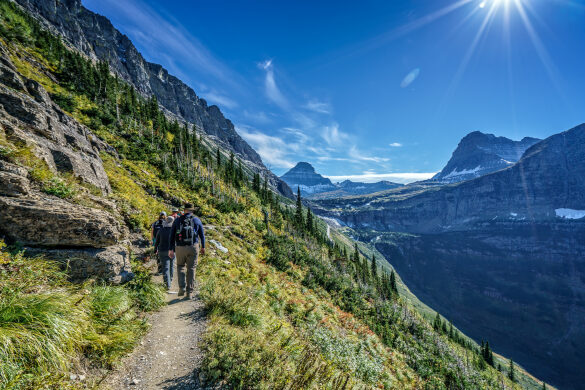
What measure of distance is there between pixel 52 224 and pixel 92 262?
4.66 ft

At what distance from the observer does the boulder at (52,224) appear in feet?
19.0

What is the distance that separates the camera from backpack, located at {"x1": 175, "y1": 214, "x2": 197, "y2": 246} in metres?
8.52

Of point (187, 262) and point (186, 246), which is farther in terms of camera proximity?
point (187, 262)

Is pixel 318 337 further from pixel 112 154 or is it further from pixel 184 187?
pixel 184 187

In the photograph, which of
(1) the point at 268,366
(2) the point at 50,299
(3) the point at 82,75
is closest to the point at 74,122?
(2) the point at 50,299

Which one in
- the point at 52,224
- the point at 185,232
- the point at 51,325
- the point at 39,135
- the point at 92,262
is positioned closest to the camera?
the point at 51,325

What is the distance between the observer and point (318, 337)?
1016 centimetres

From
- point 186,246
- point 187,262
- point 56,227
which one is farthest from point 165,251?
point 56,227

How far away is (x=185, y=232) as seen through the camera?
8.54 meters

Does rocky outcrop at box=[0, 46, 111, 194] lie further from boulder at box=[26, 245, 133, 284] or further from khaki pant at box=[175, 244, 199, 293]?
khaki pant at box=[175, 244, 199, 293]

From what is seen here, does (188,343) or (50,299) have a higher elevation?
(50,299)

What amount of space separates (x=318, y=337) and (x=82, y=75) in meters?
66.5

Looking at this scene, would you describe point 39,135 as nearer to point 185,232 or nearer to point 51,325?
point 185,232

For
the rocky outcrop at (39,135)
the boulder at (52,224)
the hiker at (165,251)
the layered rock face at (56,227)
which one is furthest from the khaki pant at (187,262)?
the rocky outcrop at (39,135)
